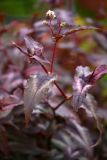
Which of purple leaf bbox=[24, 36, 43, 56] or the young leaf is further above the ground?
purple leaf bbox=[24, 36, 43, 56]

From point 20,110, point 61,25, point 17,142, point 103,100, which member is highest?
point 61,25

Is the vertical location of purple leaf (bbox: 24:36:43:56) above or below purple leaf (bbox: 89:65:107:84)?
above

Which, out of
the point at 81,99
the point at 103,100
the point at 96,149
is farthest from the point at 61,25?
the point at 103,100

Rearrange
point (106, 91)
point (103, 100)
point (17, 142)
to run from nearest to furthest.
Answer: point (17, 142)
point (103, 100)
point (106, 91)

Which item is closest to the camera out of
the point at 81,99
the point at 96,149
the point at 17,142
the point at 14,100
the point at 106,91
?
the point at 81,99

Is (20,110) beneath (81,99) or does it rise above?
beneath

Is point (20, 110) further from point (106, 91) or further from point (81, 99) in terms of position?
point (106, 91)

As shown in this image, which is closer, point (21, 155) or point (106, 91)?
point (21, 155)

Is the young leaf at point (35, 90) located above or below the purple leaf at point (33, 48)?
below
